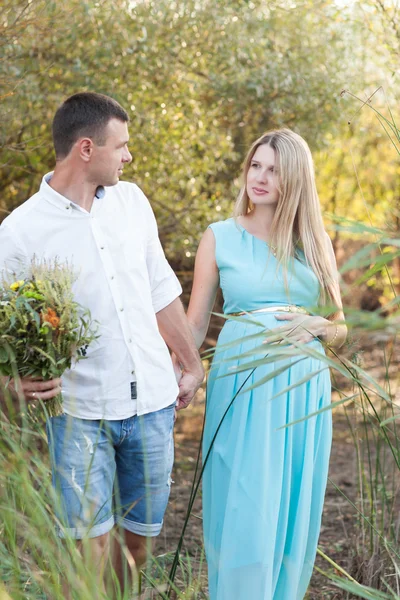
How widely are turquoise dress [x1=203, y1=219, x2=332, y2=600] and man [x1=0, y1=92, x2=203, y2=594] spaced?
9.5 inches

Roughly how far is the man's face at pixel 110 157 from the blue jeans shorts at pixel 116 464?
2.60 feet

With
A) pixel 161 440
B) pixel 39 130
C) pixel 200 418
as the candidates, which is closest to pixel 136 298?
pixel 161 440

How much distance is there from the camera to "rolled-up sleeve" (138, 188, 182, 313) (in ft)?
10.2

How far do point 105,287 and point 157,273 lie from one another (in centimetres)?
34

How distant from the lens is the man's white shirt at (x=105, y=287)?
275 centimetres

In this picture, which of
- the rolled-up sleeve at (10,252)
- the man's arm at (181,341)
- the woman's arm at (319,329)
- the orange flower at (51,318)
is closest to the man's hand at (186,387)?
the man's arm at (181,341)

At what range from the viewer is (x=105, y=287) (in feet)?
9.25

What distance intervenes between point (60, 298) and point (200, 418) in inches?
198

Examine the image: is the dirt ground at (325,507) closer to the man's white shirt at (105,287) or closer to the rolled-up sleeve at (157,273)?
the man's white shirt at (105,287)

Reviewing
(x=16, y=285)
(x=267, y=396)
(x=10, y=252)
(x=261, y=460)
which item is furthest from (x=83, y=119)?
(x=261, y=460)

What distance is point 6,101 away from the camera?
4.30m

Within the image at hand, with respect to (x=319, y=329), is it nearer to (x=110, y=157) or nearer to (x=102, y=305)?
(x=102, y=305)

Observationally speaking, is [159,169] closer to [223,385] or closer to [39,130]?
[39,130]

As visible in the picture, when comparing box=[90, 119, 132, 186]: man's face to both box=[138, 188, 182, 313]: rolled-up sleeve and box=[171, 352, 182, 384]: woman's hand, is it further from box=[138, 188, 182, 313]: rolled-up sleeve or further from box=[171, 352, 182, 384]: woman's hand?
box=[171, 352, 182, 384]: woman's hand
